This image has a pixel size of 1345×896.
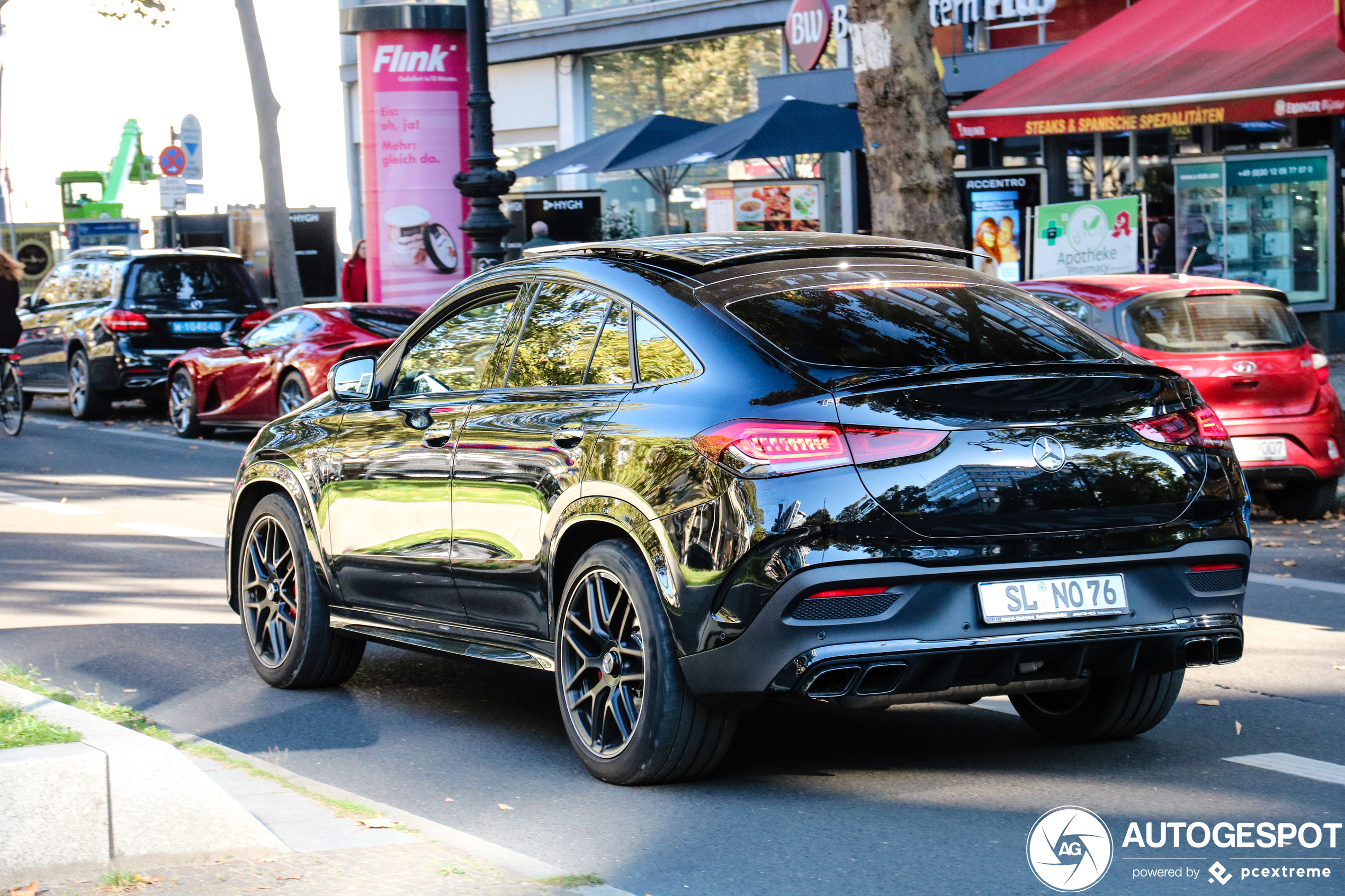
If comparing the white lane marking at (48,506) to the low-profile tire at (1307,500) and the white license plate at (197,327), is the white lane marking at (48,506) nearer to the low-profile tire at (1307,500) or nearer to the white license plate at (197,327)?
the white license plate at (197,327)

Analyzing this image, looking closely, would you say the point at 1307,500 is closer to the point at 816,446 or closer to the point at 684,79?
the point at 816,446

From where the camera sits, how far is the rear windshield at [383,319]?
→ 17.1 meters

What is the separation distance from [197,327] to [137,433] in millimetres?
1571

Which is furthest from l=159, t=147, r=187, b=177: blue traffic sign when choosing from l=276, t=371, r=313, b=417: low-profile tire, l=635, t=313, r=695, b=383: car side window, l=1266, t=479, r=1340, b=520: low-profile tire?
l=635, t=313, r=695, b=383: car side window

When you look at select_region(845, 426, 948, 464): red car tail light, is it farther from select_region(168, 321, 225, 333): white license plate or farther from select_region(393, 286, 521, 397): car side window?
select_region(168, 321, 225, 333): white license plate

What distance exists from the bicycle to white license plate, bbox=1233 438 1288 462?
13.2 metres

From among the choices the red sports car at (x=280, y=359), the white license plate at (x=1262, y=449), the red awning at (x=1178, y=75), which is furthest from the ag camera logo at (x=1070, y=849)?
the red awning at (x=1178, y=75)

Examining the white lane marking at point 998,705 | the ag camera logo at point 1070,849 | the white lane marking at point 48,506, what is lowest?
the white lane marking at point 48,506

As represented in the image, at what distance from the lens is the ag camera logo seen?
4590 millimetres

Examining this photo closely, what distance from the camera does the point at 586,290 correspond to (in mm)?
6020

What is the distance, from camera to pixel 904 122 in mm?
13336

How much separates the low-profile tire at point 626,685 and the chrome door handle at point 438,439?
90 cm

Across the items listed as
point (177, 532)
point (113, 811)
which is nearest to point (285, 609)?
point (113, 811)

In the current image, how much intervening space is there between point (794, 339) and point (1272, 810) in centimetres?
190
